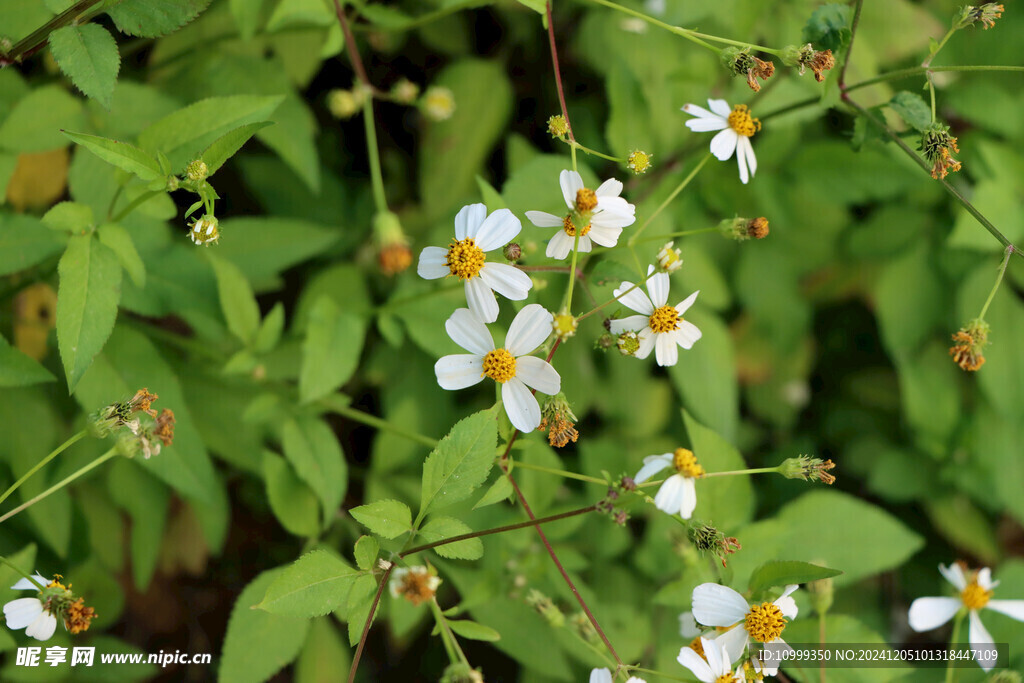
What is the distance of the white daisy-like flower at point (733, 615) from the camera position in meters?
1.49

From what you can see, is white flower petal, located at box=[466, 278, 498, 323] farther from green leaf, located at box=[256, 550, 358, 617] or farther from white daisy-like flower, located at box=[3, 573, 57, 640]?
white daisy-like flower, located at box=[3, 573, 57, 640]

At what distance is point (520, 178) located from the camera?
6.31ft

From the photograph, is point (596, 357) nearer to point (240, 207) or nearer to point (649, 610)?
point (649, 610)

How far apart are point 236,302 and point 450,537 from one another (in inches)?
34.2

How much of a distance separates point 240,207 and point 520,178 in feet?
4.28

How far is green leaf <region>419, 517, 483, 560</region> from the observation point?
4.58 feet

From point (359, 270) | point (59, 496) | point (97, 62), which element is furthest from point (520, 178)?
point (59, 496)

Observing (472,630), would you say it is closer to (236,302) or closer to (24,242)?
(236,302)

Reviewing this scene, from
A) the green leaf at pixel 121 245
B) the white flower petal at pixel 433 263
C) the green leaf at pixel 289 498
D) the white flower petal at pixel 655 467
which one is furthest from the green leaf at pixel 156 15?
the white flower petal at pixel 655 467

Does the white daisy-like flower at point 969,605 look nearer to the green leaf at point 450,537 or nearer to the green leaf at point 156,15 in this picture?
the green leaf at point 450,537

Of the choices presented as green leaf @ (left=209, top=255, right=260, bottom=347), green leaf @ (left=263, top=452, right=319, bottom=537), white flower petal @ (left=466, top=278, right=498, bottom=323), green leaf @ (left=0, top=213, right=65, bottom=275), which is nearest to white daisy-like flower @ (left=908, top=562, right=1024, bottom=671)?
white flower petal @ (left=466, top=278, right=498, bottom=323)

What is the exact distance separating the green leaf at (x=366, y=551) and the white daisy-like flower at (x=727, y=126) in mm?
1092

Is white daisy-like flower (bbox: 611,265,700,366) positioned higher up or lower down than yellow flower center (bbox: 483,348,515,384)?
higher up

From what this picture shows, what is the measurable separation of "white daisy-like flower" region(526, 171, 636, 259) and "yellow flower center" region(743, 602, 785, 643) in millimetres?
799
